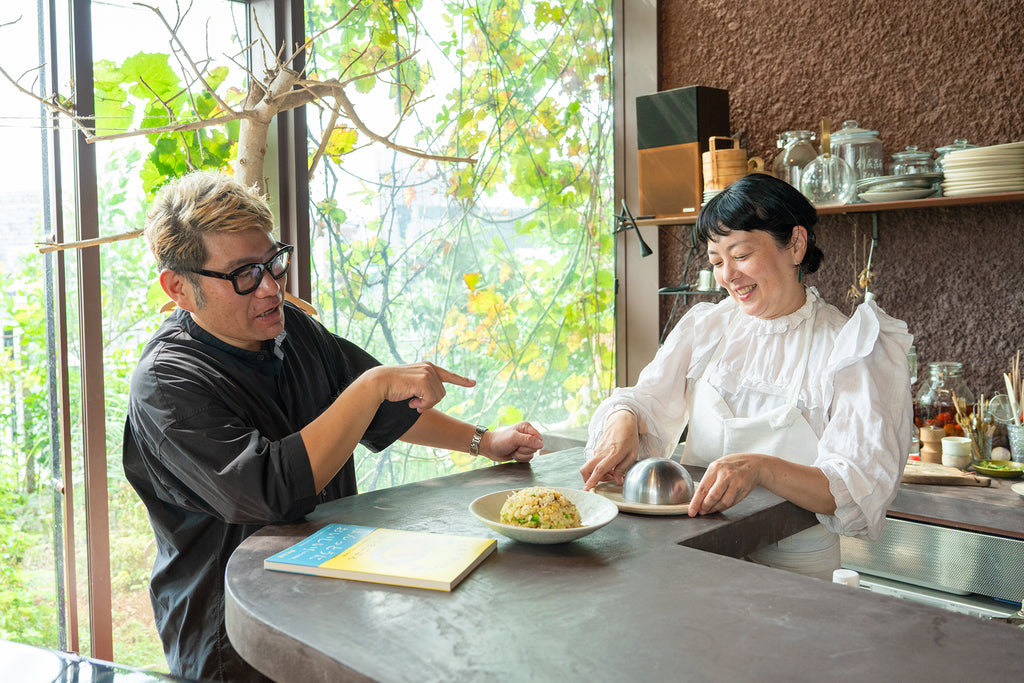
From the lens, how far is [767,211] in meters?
1.94

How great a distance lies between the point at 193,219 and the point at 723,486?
1105 millimetres

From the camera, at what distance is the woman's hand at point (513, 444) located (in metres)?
1.91

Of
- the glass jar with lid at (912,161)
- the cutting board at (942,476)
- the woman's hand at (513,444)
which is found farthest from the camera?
the glass jar with lid at (912,161)

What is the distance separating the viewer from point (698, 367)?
6.95 feet

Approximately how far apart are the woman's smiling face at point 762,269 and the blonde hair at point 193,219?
1066 mm

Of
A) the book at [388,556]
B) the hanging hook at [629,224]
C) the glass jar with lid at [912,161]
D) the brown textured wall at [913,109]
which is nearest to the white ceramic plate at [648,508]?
the book at [388,556]

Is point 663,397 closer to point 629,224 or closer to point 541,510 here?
point 541,510

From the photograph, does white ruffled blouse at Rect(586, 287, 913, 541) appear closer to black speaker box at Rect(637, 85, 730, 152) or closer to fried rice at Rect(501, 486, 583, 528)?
fried rice at Rect(501, 486, 583, 528)

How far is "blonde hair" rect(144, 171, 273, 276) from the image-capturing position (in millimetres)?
1612

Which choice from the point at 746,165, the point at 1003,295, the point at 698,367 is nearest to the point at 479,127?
the point at 746,165

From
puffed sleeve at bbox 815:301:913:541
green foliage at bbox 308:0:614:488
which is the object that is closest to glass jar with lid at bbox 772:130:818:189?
green foliage at bbox 308:0:614:488

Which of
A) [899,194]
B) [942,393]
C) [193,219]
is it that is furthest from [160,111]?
[942,393]

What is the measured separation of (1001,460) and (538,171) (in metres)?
1.96

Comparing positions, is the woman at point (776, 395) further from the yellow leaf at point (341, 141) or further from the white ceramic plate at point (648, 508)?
the yellow leaf at point (341, 141)
